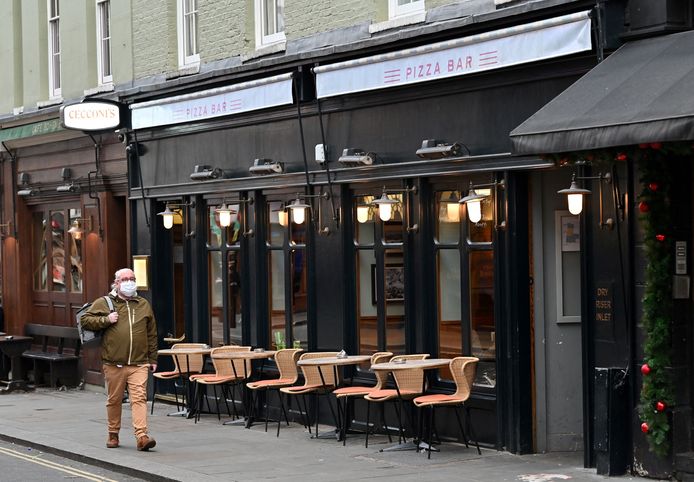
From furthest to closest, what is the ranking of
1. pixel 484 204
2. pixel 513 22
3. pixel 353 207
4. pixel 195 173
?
pixel 195 173 → pixel 353 207 → pixel 484 204 → pixel 513 22

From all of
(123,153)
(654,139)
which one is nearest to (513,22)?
(654,139)

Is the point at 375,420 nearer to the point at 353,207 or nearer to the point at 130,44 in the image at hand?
the point at 353,207

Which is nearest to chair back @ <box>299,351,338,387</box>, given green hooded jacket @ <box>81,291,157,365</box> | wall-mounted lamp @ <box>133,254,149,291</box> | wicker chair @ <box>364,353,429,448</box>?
wicker chair @ <box>364,353,429,448</box>

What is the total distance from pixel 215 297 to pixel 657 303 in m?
8.76

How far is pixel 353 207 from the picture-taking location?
15906mm

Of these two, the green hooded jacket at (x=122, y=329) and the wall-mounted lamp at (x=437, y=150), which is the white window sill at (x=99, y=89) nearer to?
the green hooded jacket at (x=122, y=329)

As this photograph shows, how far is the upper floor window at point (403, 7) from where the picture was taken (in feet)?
49.3

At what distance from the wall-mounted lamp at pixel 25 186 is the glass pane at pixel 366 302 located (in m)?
9.96

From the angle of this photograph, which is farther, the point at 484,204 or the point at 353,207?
the point at 353,207

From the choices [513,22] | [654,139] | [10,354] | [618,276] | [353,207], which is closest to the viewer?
[654,139]

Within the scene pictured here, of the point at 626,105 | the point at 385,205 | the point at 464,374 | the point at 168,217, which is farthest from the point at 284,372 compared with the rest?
the point at 626,105

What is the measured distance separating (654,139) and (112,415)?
726 cm

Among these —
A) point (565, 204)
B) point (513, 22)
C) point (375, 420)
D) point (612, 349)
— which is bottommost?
point (375, 420)

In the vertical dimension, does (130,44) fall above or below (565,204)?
above
